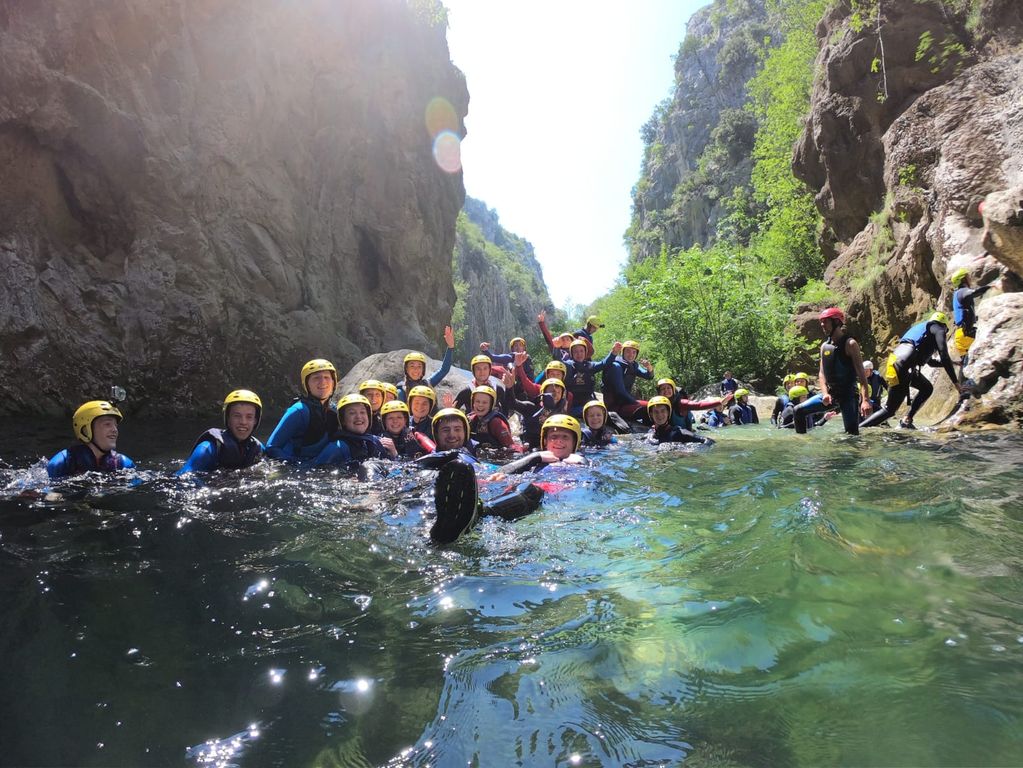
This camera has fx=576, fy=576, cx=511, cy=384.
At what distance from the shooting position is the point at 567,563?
10.3ft

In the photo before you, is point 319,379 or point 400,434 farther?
point 400,434

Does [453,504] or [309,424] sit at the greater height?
[309,424]

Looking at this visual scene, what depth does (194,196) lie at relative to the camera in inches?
574

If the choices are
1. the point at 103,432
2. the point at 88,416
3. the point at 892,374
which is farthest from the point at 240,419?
the point at 892,374

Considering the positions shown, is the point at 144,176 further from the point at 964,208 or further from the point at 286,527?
the point at 964,208

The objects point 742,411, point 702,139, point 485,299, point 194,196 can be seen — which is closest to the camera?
point 742,411

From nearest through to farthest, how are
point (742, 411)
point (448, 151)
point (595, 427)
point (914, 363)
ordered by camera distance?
1. point (914, 363)
2. point (595, 427)
3. point (742, 411)
4. point (448, 151)

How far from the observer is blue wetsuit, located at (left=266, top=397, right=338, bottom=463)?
5910mm

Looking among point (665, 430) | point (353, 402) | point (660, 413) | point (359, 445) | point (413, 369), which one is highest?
point (413, 369)

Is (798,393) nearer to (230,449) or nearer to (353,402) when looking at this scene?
(353,402)

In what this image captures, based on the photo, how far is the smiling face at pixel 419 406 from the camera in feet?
23.7

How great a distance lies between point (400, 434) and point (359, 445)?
0.88 metres

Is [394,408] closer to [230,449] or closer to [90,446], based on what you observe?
[230,449]

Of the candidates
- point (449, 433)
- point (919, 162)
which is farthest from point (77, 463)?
point (919, 162)
